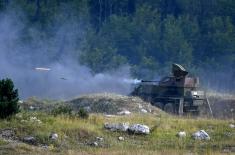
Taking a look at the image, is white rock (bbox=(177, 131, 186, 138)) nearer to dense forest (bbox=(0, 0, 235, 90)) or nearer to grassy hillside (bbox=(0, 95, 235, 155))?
grassy hillside (bbox=(0, 95, 235, 155))

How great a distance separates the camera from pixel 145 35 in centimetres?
6881

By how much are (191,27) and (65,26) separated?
522 inches

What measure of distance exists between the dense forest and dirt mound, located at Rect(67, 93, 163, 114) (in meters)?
27.5

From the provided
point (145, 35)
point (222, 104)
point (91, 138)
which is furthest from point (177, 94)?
point (145, 35)

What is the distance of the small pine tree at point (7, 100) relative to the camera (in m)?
23.5

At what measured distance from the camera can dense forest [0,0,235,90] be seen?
6506cm

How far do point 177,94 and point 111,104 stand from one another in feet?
17.0

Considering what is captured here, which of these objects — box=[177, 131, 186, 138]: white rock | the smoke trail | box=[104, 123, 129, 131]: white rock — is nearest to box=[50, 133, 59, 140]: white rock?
box=[104, 123, 129, 131]: white rock

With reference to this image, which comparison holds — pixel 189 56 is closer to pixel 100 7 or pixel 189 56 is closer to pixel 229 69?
pixel 229 69

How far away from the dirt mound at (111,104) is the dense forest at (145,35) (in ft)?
90.2

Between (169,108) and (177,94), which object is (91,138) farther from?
(177,94)

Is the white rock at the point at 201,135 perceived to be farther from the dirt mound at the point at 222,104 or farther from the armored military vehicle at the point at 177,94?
the dirt mound at the point at 222,104

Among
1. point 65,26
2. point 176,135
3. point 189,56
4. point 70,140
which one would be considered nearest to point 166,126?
point 176,135

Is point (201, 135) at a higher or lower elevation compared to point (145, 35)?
lower
